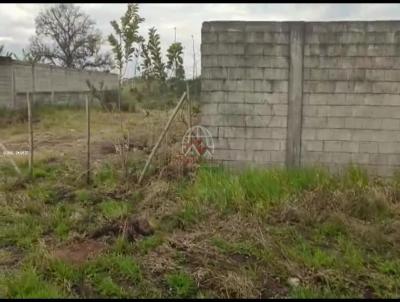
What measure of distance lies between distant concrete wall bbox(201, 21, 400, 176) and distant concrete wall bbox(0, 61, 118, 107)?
27.0 feet

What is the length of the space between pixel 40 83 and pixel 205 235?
58.3ft

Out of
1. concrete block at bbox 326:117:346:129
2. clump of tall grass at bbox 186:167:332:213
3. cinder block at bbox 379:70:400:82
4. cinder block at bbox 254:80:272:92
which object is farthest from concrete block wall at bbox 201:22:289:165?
cinder block at bbox 379:70:400:82

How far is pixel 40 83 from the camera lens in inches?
779

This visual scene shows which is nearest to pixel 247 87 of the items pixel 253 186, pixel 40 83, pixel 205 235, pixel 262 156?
pixel 262 156

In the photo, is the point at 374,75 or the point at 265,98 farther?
the point at 265,98

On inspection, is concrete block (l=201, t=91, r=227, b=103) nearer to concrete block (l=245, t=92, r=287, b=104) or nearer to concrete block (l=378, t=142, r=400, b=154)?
concrete block (l=245, t=92, r=287, b=104)

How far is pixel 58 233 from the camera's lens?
4488 millimetres

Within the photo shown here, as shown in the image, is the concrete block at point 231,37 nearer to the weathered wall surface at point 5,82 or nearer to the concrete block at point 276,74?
Answer: the concrete block at point 276,74

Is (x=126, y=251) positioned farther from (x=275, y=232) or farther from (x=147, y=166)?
(x=147, y=166)

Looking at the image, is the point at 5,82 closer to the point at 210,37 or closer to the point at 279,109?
the point at 210,37

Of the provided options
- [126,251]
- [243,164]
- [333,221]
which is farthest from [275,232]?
[243,164]

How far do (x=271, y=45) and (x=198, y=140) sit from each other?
172cm

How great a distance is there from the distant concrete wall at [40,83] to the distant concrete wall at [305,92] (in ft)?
27.0

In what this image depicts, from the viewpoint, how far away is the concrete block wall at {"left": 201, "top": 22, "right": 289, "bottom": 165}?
5.98 meters
